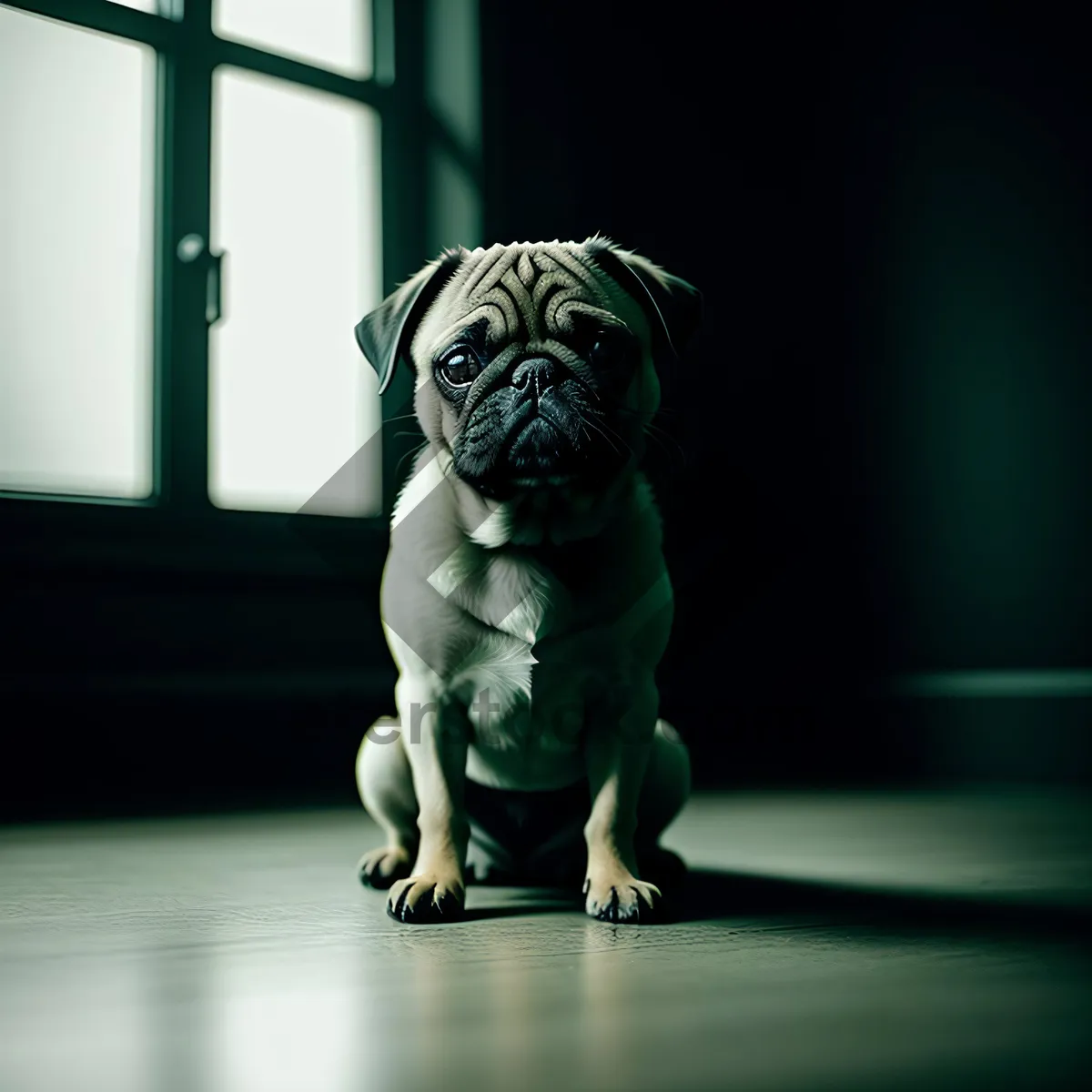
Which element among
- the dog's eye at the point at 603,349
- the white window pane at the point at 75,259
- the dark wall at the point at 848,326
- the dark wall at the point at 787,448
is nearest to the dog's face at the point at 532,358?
the dog's eye at the point at 603,349

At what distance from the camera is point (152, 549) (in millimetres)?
3496

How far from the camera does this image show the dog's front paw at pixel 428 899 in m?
1.61

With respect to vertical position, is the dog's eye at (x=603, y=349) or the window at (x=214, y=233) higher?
the window at (x=214, y=233)

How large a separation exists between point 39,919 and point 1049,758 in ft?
9.59

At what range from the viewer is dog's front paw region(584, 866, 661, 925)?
1.58 meters

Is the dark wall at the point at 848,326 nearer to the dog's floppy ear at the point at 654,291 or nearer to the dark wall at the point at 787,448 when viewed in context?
the dark wall at the point at 787,448

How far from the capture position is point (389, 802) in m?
1.90

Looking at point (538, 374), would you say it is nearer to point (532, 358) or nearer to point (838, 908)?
point (532, 358)

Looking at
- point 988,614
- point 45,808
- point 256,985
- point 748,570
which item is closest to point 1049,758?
point 988,614

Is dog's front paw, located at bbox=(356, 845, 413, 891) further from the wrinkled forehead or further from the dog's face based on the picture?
the wrinkled forehead

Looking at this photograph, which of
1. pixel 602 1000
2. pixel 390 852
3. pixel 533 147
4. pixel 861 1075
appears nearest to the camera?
pixel 861 1075

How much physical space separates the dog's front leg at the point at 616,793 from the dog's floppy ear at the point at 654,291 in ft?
1.69

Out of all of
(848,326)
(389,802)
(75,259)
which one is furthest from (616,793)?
(848,326)

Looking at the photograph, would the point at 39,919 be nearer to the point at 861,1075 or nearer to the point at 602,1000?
the point at 602,1000
